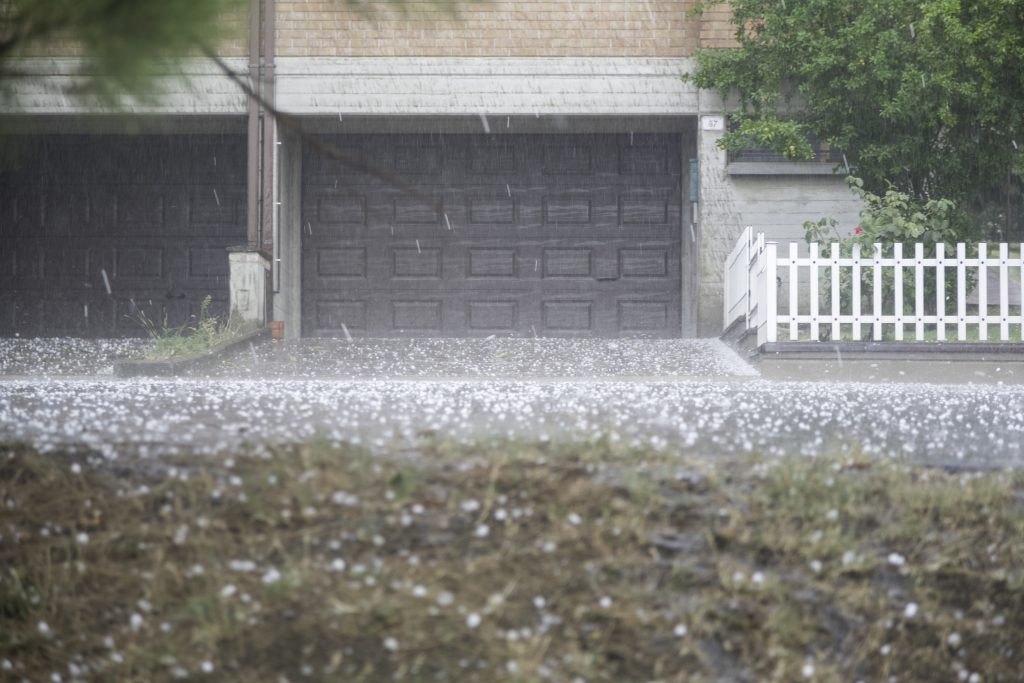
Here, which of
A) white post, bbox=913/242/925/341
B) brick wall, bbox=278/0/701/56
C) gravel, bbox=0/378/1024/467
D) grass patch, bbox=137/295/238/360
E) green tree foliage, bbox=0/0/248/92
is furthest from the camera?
brick wall, bbox=278/0/701/56

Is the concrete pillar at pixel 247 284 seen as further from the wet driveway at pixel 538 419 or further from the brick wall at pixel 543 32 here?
the wet driveway at pixel 538 419

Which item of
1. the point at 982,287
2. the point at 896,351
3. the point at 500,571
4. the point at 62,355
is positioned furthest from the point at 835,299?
the point at 500,571

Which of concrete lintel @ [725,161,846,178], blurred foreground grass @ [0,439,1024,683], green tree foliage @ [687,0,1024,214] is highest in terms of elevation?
green tree foliage @ [687,0,1024,214]

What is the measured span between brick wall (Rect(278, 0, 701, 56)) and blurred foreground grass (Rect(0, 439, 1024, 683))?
1031 cm

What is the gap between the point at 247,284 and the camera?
452 inches

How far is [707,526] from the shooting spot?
8.86 feet

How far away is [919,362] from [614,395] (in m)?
4.27

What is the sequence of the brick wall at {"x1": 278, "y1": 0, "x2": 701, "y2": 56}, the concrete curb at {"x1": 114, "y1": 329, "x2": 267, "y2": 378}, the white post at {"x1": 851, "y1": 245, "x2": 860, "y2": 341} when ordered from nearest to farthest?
the concrete curb at {"x1": 114, "y1": 329, "x2": 267, "y2": 378} < the white post at {"x1": 851, "y1": 245, "x2": 860, "y2": 341} < the brick wall at {"x1": 278, "y1": 0, "x2": 701, "y2": 56}

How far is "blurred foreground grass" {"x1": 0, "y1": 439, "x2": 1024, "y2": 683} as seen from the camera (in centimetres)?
245

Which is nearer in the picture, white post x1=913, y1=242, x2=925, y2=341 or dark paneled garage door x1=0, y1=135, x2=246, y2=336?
white post x1=913, y1=242, x2=925, y2=341

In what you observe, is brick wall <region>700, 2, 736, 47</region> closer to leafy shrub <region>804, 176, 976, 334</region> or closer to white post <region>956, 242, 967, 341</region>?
leafy shrub <region>804, 176, 976, 334</region>

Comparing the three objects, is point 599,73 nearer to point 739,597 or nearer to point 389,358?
point 389,358

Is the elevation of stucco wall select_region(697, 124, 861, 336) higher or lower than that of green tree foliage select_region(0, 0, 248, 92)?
higher

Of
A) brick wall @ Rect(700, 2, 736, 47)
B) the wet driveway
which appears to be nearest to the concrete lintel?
brick wall @ Rect(700, 2, 736, 47)
